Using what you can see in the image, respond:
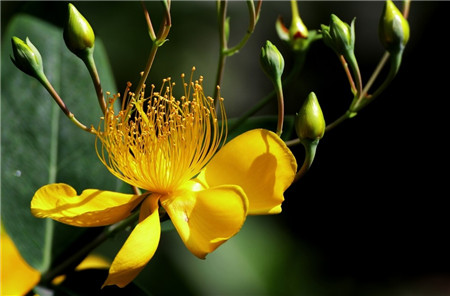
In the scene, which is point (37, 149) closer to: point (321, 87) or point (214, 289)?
point (214, 289)

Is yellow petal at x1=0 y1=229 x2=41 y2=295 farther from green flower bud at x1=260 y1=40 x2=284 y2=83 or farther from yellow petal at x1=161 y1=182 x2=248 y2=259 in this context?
green flower bud at x1=260 y1=40 x2=284 y2=83

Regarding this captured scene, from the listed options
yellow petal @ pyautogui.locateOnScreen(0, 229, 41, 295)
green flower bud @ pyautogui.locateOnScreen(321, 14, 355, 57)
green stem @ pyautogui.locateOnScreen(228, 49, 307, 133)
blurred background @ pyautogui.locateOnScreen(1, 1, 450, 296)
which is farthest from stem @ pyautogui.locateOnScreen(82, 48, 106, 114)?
blurred background @ pyautogui.locateOnScreen(1, 1, 450, 296)

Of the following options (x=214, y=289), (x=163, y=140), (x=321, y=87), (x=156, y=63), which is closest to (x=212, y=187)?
(x=163, y=140)

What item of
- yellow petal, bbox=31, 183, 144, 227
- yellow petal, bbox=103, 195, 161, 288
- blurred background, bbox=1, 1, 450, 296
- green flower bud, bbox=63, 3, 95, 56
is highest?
green flower bud, bbox=63, 3, 95, 56

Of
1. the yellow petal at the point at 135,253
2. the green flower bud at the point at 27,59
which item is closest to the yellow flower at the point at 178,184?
the yellow petal at the point at 135,253

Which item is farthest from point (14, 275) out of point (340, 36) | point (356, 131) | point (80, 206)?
point (356, 131)

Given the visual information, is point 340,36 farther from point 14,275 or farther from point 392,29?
point 14,275
